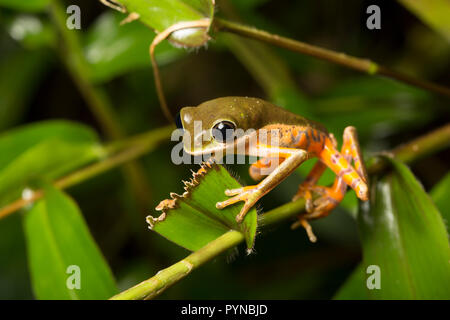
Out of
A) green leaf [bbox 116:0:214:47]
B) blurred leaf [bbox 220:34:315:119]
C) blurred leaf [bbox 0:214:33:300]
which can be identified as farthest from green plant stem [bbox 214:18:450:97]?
blurred leaf [bbox 0:214:33:300]

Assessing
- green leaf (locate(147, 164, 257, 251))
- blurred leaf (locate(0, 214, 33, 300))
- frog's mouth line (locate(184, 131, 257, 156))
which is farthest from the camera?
blurred leaf (locate(0, 214, 33, 300))

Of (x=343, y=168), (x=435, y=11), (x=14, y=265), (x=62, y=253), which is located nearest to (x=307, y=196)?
(x=343, y=168)

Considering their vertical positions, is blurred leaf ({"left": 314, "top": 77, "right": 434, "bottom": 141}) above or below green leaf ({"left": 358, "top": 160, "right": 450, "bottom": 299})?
above

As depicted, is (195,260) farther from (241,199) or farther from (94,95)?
(94,95)

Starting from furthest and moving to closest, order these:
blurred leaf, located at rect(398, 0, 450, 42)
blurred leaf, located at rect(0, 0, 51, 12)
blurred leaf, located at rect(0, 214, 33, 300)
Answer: blurred leaf, located at rect(0, 214, 33, 300), blurred leaf, located at rect(0, 0, 51, 12), blurred leaf, located at rect(398, 0, 450, 42)

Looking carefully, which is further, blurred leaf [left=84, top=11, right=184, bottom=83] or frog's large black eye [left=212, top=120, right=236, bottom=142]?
blurred leaf [left=84, top=11, right=184, bottom=83]

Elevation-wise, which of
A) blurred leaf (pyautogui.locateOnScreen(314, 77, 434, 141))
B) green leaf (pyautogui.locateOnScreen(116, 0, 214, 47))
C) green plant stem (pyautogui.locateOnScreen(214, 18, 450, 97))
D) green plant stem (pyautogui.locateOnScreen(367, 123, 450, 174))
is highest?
blurred leaf (pyautogui.locateOnScreen(314, 77, 434, 141))

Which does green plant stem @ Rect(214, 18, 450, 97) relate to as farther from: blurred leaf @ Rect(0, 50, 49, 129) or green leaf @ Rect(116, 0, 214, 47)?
blurred leaf @ Rect(0, 50, 49, 129)
